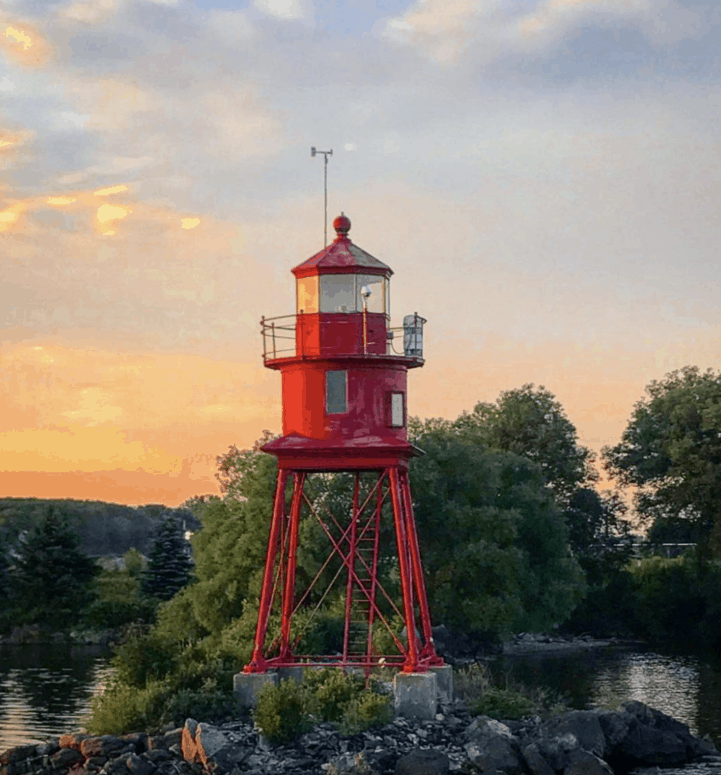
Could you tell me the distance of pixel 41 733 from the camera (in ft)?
168

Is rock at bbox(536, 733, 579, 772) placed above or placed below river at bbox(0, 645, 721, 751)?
below

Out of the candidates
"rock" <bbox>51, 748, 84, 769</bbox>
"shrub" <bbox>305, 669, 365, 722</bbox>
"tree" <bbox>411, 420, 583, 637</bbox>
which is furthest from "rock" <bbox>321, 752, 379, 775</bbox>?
"tree" <bbox>411, 420, 583, 637</bbox>

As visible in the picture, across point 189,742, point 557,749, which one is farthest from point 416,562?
point 189,742

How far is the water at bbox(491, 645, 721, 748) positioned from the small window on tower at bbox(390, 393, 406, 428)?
12.2 meters

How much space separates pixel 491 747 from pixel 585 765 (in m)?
2.62

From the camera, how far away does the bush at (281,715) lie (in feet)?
132

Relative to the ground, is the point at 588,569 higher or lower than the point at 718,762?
higher

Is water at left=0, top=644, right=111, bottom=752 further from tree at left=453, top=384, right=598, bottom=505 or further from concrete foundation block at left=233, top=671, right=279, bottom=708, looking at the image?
tree at left=453, top=384, right=598, bottom=505

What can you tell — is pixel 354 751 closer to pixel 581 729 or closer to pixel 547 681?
pixel 581 729

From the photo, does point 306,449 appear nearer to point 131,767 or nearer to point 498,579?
point 131,767

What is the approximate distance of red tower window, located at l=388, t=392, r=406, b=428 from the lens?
44.6 meters

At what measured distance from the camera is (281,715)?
40312 mm

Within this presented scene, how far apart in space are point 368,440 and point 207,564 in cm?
2773

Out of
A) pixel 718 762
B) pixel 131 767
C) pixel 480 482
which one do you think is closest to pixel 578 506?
pixel 480 482
